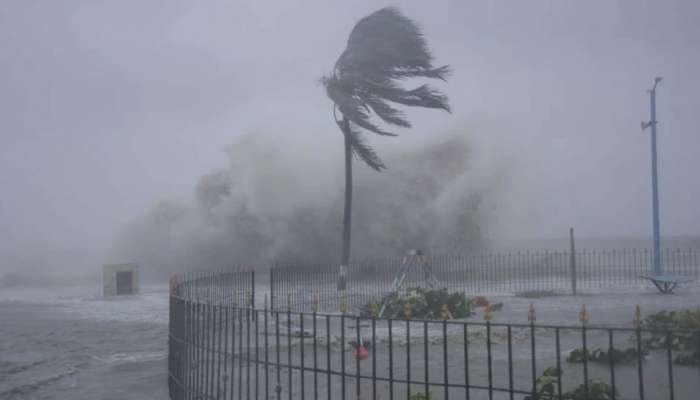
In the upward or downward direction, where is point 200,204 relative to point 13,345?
upward

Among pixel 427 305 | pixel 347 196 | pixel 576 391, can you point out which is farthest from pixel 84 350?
pixel 347 196

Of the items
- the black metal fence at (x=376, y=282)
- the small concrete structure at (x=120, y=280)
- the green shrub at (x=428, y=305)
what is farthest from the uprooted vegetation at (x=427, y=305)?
the small concrete structure at (x=120, y=280)

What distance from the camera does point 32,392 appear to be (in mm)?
9180

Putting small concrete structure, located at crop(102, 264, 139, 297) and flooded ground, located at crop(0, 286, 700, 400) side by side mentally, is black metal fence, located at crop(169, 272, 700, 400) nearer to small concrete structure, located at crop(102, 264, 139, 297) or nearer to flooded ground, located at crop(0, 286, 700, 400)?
flooded ground, located at crop(0, 286, 700, 400)

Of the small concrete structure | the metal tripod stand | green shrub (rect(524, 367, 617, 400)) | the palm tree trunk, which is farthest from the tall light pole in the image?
the small concrete structure

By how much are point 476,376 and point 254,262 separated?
31399 millimetres

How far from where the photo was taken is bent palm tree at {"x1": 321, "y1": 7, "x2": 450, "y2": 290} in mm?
23250

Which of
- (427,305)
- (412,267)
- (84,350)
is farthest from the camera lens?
(412,267)

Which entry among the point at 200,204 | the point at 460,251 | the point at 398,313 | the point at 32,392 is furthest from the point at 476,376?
the point at 200,204

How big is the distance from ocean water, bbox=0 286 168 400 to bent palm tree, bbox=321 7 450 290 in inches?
351

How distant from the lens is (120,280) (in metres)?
26.4

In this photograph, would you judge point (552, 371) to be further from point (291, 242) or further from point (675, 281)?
point (291, 242)

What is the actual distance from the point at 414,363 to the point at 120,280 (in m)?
20.2

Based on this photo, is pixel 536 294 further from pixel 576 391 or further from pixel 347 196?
pixel 576 391
